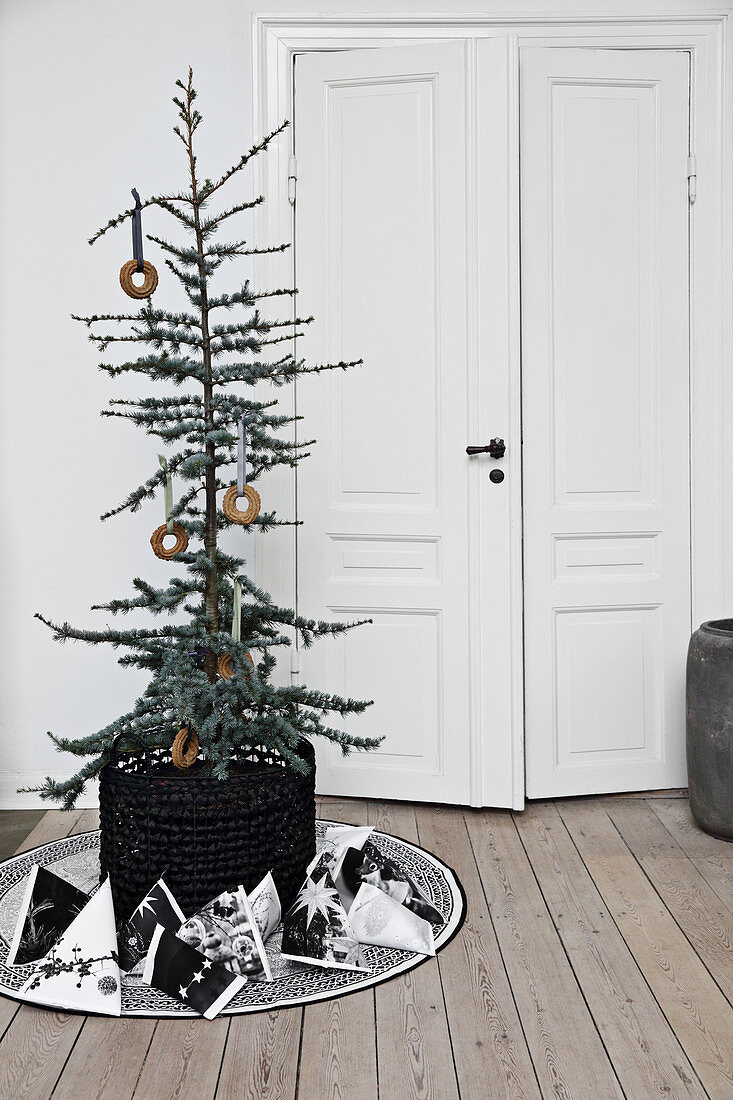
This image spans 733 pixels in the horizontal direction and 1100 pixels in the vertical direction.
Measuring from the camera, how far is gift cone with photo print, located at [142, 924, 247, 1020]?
6.22ft

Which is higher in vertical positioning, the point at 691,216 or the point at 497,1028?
the point at 691,216

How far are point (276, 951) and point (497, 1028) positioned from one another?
513 mm

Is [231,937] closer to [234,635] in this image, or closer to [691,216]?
[234,635]

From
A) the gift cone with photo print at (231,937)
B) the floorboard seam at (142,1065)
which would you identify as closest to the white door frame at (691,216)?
the gift cone with photo print at (231,937)

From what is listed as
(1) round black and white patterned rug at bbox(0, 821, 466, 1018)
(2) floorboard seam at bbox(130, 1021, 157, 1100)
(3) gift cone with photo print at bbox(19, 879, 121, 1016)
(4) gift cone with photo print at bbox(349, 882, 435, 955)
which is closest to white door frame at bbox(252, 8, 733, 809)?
(1) round black and white patterned rug at bbox(0, 821, 466, 1018)

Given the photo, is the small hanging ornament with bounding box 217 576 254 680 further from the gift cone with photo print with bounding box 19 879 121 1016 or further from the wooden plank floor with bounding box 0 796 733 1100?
the wooden plank floor with bounding box 0 796 733 1100

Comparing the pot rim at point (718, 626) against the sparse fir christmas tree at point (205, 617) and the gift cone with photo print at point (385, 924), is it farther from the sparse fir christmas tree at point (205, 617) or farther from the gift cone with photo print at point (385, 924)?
the gift cone with photo print at point (385, 924)

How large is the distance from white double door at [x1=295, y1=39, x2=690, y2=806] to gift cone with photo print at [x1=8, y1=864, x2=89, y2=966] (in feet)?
3.53

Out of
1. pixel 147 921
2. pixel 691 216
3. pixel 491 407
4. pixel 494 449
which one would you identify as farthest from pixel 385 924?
pixel 691 216

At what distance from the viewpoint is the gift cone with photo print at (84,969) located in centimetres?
188

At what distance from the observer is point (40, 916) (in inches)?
81.3

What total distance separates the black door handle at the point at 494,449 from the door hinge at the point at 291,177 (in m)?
0.92

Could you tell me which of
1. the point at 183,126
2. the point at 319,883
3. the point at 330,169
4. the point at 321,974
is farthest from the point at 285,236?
the point at 321,974

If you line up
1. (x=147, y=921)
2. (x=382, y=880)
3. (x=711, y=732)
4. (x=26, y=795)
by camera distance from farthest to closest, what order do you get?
(x=26, y=795) < (x=711, y=732) < (x=382, y=880) < (x=147, y=921)
